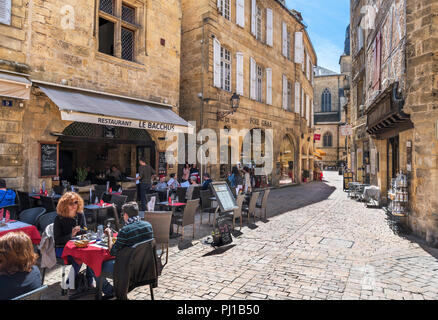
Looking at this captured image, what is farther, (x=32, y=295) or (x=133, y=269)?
(x=133, y=269)

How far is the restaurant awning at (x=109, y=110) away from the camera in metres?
6.90

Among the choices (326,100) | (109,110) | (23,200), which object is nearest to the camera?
(23,200)

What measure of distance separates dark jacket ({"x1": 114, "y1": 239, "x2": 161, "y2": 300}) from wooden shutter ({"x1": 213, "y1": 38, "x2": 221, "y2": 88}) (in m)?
10.2

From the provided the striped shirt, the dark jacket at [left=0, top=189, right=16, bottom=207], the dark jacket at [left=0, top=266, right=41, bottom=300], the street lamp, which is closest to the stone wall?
the striped shirt

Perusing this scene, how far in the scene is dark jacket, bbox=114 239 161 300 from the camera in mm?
3178

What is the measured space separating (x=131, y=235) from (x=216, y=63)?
421 inches

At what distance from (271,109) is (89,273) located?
14.4 m

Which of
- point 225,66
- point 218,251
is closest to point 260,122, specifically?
point 225,66

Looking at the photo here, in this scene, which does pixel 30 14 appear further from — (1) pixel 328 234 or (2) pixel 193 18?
(1) pixel 328 234

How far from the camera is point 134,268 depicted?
3.31 metres

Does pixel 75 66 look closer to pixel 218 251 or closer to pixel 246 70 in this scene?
pixel 218 251

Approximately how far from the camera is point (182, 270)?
4.68 m

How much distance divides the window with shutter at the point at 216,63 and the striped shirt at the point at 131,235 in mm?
10054

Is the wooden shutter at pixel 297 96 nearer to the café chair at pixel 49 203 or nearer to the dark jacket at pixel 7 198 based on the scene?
the café chair at pixel 49 203
